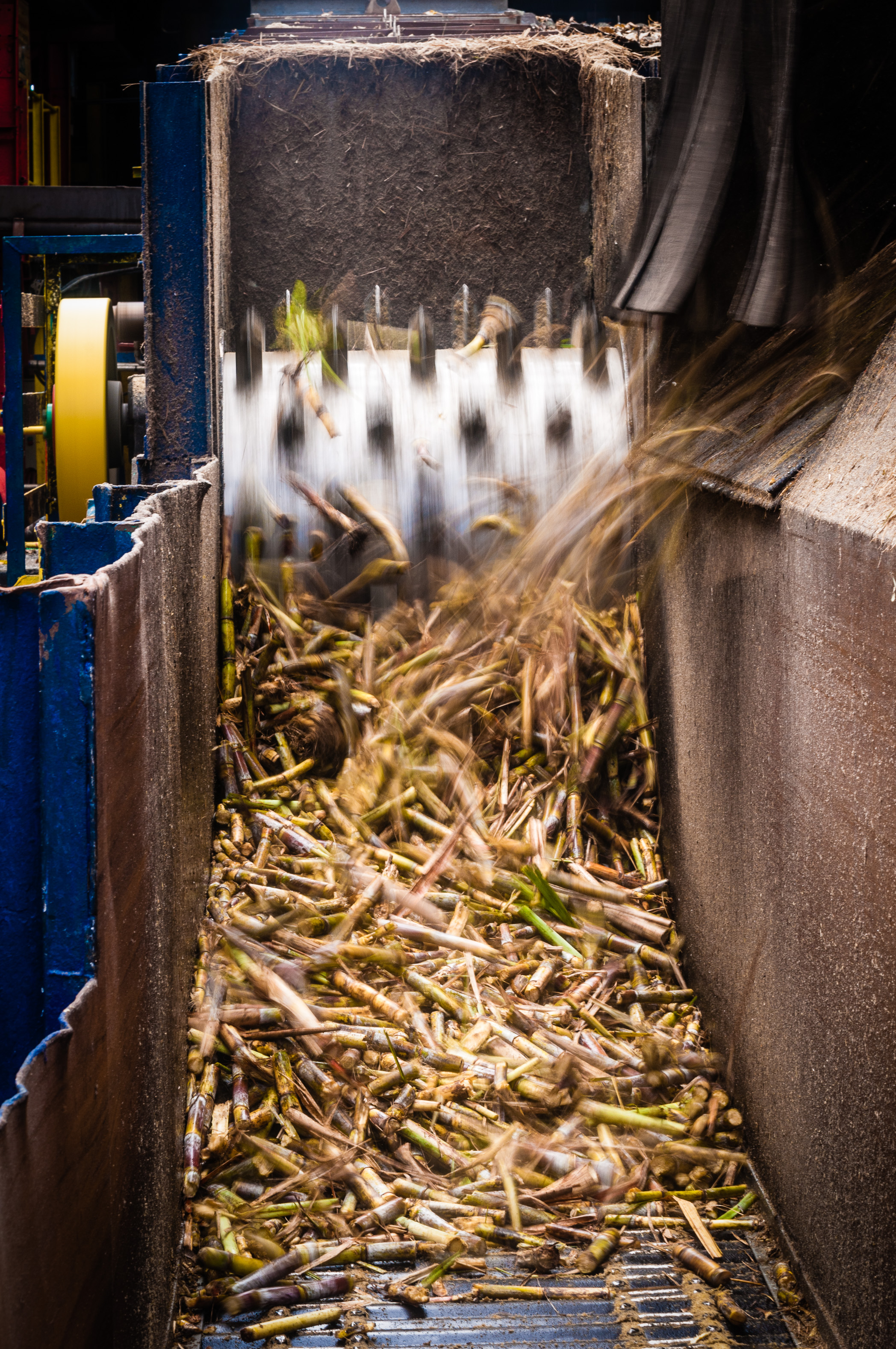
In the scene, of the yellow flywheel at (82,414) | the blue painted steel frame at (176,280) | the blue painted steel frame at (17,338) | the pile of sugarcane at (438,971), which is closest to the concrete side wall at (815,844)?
the pile of sugarcane at (438,971)

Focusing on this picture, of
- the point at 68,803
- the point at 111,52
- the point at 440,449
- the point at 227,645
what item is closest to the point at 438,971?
the point at 227,645

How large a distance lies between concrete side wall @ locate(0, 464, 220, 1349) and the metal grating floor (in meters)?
0.42

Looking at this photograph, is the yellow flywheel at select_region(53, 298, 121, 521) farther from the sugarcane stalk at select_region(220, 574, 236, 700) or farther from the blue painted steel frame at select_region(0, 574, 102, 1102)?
the blue painted steel frame at select_region(0, 574, 102, 1102)

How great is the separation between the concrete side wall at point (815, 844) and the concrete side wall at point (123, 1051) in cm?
123

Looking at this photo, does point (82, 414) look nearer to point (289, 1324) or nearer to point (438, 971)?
point (438, 971)

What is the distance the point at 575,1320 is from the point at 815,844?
1.11 meters

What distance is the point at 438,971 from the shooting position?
332cm

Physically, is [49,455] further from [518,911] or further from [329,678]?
[518,911]

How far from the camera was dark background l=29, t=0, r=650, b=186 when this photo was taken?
16.4 meters

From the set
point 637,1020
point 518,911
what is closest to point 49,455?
point 518,911

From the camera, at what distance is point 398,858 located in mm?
3756

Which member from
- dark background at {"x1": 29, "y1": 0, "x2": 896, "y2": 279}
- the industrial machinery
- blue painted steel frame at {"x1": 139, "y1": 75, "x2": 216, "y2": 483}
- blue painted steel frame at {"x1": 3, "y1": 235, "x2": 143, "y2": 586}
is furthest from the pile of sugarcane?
blue painted steel frame at {"x1": 3, "y1": 235, "x2": 143, "y2": 586}

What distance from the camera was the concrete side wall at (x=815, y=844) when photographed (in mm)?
1940

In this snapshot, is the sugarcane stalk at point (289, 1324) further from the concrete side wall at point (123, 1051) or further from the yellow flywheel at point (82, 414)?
the yellow flywheel at point (82, 414)
